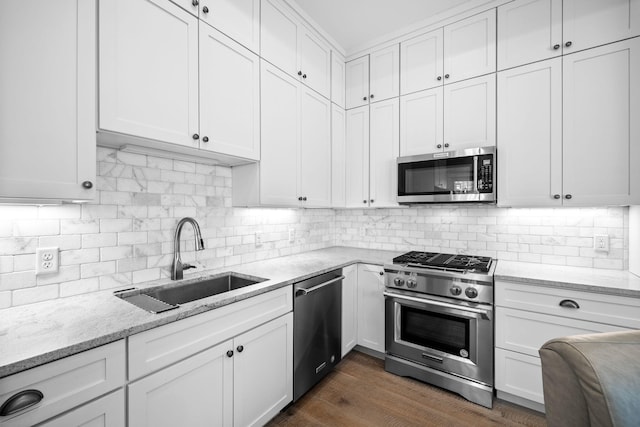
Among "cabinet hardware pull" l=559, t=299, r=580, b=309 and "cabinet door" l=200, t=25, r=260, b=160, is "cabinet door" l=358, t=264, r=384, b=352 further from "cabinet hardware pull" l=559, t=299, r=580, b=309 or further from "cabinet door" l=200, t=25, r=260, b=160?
"cabinet door" l=200, t=25, r=260, b=160

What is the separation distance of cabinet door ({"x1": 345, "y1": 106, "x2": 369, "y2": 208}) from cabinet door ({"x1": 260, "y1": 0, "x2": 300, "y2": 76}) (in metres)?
0.88

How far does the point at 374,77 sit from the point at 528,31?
4.19ft

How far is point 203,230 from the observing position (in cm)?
211

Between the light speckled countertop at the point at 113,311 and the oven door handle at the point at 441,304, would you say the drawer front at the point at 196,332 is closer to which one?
the light speckled countertop at the point at 113,311

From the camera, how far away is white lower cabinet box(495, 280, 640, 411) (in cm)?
174

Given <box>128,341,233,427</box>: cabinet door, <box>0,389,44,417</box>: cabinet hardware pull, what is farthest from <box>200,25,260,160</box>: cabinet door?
<box>0,389,44,417</box>: cabinet hardware pull

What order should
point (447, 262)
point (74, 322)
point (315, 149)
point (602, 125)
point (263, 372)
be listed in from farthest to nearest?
point (315, 149) → point (447, 262) → point (602, 125) → point (263, 372) → point (74, 322)

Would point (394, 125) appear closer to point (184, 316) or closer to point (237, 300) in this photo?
point (237, 300)

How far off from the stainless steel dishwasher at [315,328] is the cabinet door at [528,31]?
2.20 meters

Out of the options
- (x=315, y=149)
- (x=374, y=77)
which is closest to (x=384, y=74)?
(x=374, y=77)

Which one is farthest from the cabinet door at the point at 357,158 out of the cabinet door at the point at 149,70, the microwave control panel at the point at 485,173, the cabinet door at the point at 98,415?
the cabinet door at the point at 98,415

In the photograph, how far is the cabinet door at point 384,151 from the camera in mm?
2838

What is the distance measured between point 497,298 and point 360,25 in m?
2.57

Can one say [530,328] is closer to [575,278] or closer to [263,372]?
[575,278]
